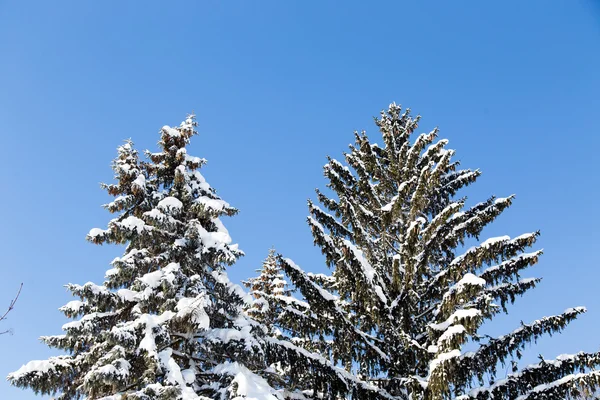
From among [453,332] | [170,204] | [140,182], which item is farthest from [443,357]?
[140,182]

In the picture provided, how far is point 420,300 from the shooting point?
A: 10836mm

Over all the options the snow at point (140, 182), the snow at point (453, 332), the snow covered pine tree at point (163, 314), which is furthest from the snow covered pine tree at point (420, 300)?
the snow at point (140, 182)

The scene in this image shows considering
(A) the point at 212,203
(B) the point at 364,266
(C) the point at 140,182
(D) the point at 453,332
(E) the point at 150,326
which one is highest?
(C) the point at 140,182

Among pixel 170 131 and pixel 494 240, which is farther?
pixel 170 131

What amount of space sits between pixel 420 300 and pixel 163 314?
6289mm

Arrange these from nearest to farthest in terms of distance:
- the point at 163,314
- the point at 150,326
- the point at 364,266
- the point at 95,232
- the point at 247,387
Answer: the point at 247,387
the point at 150,326
the point at 163,314
the point at 364,266
the point at 95,232

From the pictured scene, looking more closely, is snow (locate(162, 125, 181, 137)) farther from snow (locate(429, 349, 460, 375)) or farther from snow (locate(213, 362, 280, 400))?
snow (locate(429, 349, 460, 375))

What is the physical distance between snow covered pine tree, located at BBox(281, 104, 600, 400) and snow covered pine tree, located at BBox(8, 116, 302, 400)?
6.70ft

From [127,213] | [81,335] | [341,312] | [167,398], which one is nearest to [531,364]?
[341,312]

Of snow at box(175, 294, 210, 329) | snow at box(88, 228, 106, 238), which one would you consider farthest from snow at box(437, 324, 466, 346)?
snow at box(88, 228, 106, 238)

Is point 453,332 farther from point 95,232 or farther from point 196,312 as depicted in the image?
point 95,232

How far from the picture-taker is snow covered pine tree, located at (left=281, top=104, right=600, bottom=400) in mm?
8297

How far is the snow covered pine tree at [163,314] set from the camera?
26.2ft

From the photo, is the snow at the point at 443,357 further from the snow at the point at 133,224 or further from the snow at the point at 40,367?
the snow at the point at 40,367
